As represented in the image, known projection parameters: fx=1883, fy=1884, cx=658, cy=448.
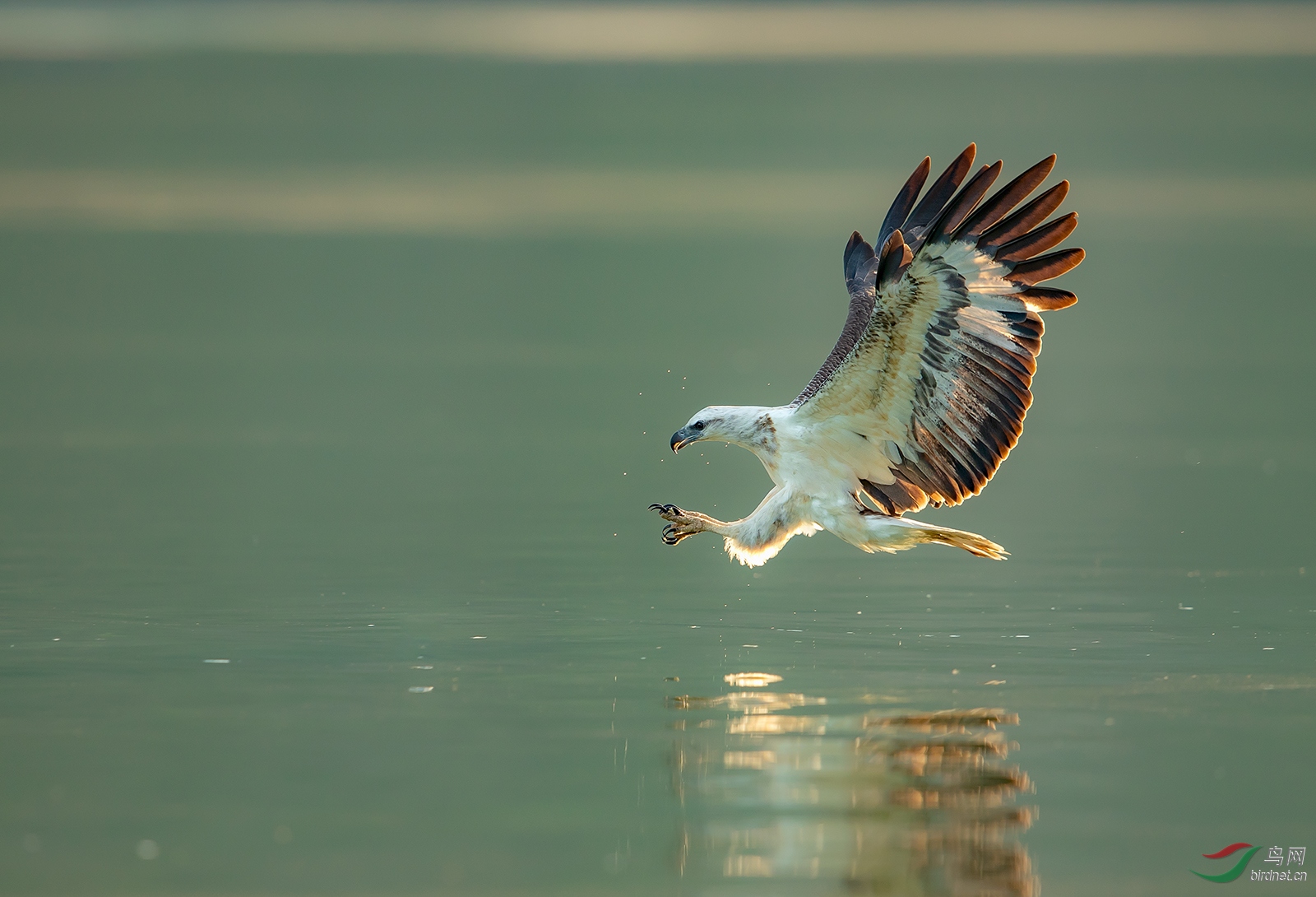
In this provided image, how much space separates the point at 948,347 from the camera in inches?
420

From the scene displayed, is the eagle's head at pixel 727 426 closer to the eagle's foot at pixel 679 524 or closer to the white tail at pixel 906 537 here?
the eagle's foot at pixel 679 524

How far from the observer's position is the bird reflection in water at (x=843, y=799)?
280 inches

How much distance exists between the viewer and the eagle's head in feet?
37.4

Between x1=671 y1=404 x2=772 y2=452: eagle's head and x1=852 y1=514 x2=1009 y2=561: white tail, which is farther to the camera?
x1=671 y1=404 x2=772 y2=452: eagle's head

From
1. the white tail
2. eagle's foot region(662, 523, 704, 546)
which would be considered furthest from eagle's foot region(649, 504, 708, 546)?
the white tail

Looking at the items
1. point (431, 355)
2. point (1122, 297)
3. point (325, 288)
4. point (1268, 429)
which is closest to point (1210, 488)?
point (1268, 429)

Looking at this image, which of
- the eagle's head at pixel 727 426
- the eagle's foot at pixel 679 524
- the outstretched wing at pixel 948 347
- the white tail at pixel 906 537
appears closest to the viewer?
the outstretched wing at pixel 948 347

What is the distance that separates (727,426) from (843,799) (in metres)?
3.85

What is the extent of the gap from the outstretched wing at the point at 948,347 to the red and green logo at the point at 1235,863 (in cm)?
348

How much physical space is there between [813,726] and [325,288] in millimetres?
26971

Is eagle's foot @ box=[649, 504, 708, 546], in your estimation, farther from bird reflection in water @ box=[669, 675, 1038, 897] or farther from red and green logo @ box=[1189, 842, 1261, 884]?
red and green logo @ box=[1189, 842, 1261, 884]

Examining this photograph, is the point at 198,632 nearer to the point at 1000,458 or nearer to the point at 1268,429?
the point at 1000,458

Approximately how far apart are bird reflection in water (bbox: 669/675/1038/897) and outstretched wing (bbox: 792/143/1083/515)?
6.82ft

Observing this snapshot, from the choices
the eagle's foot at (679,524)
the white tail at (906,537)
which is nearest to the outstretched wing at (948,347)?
the white tail at (906,537)
